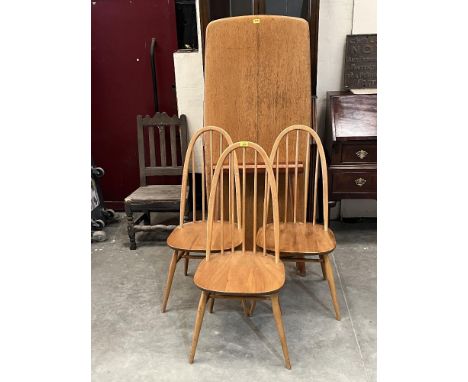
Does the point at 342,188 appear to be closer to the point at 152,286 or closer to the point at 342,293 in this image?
the point at 342,293

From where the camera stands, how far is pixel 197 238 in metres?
2.11

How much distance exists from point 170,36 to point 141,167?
3.68ft

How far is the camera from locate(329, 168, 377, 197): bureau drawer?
2.78 meters

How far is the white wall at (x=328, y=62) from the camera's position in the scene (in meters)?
3.09

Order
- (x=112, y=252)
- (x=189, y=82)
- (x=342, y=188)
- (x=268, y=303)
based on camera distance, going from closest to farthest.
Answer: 1. (x=268, y=303)
2. (x=342, y=188)
3. (x=112, y=252)
4. (x=189, y=82)

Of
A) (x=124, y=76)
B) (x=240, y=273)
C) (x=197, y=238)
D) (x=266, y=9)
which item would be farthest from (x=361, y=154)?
(x=124, y=76)

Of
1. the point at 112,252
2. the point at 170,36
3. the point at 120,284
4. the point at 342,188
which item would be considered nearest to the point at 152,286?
the point at 120,284

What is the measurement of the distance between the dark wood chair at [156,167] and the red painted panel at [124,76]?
208 mm

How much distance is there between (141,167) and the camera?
11.1 ft

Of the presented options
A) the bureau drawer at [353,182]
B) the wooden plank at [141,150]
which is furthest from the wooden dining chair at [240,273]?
the wooden plank at [141,150]

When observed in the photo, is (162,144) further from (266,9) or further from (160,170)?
(266,9)

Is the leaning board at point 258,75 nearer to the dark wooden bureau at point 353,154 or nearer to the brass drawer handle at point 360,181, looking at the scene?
the dark wooden bureau at point 353,154

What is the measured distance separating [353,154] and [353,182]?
0.19 metres

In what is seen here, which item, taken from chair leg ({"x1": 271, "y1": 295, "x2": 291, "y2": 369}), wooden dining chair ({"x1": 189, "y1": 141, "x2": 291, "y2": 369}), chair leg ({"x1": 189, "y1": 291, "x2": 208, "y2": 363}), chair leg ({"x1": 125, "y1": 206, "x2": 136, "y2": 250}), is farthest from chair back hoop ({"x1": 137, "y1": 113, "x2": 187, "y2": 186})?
chair leg ({"x1": 271, "y1": 295, "x2": 291, "y2": 369})
